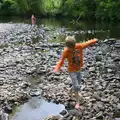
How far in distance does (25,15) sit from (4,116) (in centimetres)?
8339

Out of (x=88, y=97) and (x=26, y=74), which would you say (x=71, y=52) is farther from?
(x=26, y=74)

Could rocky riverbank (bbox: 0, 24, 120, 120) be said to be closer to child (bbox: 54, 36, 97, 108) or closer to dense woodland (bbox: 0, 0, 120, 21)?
child (bbox: 54, 36, 97, 108)

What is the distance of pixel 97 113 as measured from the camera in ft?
30.1

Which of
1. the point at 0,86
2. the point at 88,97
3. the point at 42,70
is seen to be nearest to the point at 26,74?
the point at 42,70

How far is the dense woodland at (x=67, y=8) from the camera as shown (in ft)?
184

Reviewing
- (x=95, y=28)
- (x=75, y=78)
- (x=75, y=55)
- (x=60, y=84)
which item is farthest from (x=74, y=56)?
(x=95, y=28)

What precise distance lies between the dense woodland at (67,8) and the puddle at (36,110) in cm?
4423

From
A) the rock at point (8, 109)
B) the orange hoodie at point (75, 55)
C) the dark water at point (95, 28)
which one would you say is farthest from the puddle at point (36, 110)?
the dark water at point (95, 28)

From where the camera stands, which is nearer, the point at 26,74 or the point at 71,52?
the point at 71,52

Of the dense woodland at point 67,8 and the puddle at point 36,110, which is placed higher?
the dense woodland at point 67,8

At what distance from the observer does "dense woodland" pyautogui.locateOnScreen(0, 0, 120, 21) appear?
5597 cm

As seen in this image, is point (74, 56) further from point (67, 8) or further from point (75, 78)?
point (67, 8)

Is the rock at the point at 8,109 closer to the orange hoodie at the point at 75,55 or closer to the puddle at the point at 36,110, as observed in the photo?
the puddle at the point at 36,110

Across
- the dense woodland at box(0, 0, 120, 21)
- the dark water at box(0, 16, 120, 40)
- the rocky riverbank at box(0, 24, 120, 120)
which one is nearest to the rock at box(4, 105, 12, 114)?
the rocky riverbank at box(0, 24, 120, 120)
